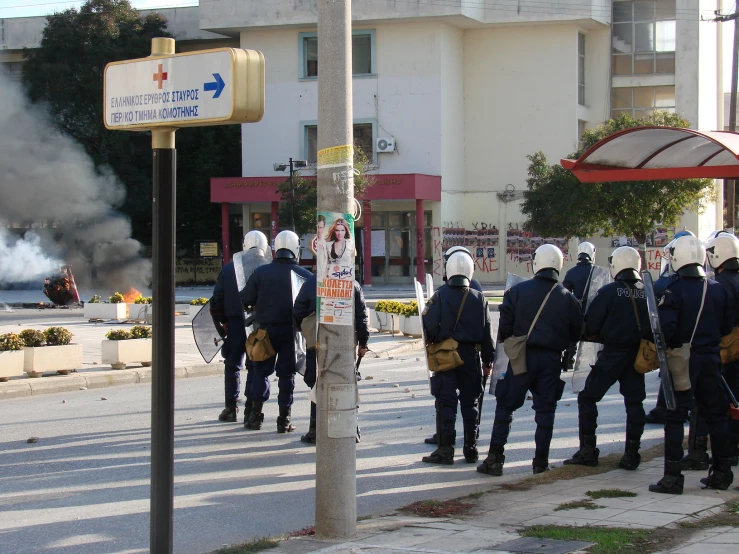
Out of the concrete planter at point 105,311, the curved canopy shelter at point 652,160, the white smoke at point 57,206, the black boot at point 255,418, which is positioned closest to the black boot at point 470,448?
the black boot at point 255,418

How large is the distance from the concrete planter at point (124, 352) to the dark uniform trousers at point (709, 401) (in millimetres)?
9461

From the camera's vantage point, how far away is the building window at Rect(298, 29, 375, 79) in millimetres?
44312

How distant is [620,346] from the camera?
8219 millimetres

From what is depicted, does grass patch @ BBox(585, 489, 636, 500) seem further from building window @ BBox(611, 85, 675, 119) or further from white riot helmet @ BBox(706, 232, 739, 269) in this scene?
building window @ BBox(611, 85, 675, 119)

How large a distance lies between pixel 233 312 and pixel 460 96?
121ft

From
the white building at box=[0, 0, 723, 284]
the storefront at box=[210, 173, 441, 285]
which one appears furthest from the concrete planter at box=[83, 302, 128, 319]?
the white building at box=[0, 0, 723, 284]

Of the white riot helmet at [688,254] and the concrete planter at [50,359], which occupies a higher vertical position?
the white riot helmet at [688,254]

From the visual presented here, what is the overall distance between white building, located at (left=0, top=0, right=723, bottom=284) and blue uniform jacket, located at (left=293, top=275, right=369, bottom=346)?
105ft

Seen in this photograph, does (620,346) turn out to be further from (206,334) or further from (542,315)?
(206,334)

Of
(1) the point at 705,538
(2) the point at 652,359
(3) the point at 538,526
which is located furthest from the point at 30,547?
(2) the point at 652,359

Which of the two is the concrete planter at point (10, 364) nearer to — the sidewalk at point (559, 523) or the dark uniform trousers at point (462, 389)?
the dark uniform trousers at point (462, 389)

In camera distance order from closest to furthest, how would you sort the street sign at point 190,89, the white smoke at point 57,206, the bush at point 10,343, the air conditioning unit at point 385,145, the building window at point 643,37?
the street sign at point 190,89, the bush at point 10,343, the white smoke at point 57,206, the air conditioning unit at point 385,145, the building window at point 643,37

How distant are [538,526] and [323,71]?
308 cm

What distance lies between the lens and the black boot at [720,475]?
7344 mm
